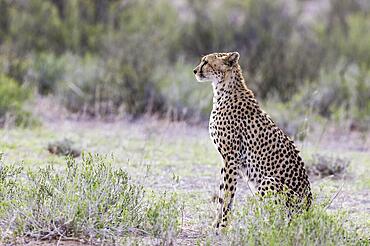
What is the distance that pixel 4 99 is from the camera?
11.7 meters

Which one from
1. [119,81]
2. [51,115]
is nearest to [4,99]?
[51,115]

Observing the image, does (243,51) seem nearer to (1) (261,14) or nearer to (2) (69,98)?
(1) (261,14)

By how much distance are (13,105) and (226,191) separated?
606 centimetres

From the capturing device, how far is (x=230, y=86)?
6648 millimetres

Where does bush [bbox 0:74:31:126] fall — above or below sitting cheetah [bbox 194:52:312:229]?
below

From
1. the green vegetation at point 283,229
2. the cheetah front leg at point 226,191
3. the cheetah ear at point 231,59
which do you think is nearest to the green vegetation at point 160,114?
the green vegetation at point 283,229

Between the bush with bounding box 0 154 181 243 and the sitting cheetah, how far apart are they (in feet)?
2.21

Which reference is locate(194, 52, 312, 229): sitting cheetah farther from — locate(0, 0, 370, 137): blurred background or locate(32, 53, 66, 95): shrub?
locate(32, 53, 66, 95): shrub

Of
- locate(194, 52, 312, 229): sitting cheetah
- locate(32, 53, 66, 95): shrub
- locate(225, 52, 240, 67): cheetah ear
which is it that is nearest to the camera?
locate(194, 52, 312, 229): sitting cheetah

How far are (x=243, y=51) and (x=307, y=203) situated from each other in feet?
36.3

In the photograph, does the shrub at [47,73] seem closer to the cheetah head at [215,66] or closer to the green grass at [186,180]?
the green grass at [186,180]

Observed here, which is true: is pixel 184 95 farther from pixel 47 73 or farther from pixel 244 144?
pixel 244 144

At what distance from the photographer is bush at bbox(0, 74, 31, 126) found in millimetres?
11523

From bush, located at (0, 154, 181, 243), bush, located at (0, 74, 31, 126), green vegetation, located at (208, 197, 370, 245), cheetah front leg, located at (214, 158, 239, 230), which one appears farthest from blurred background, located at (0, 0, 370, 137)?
green vegetation, located at (208, 197, 370, 245)
